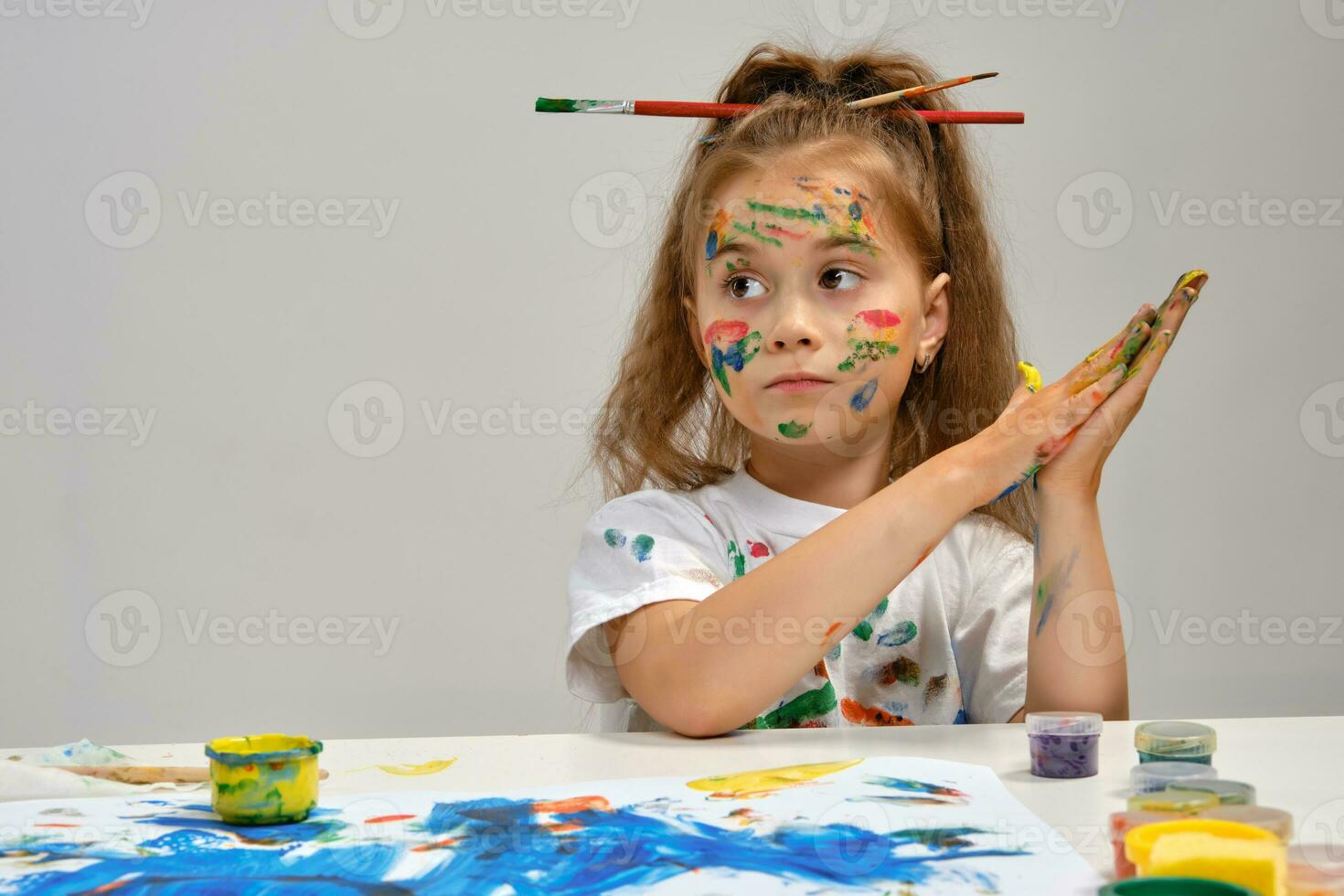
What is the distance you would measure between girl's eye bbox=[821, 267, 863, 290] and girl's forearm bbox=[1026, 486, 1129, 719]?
24cm

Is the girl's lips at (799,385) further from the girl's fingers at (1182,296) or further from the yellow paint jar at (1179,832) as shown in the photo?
the yellow paint jar at (1179,832)

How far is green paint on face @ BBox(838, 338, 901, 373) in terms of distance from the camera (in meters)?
1.13

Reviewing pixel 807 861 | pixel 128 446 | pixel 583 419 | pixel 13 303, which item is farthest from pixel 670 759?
pixel 13 303

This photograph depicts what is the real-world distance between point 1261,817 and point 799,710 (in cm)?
57

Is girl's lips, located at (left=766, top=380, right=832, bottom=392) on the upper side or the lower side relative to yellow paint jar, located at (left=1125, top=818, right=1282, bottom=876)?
upper

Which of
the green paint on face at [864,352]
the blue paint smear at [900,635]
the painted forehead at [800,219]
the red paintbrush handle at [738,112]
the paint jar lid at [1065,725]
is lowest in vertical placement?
the paint jar lid at [1065,725]

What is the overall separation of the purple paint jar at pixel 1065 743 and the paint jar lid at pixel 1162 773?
0.06 metres

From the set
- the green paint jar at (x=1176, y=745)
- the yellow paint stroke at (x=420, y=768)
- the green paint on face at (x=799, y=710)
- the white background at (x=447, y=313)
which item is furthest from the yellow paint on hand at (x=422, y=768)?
the white background at (x=447, y=313)

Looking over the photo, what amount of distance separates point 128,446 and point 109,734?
434 millimetres

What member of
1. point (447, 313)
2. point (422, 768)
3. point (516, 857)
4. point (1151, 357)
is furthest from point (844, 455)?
point (447, 313)

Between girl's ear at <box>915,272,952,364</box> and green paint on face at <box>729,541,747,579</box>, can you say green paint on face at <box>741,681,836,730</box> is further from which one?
girl's ear at <box>915,272,952,364</box>

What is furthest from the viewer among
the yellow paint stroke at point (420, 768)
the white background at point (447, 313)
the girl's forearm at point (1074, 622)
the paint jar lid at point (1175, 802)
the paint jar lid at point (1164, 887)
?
the white background at point (447, 313)

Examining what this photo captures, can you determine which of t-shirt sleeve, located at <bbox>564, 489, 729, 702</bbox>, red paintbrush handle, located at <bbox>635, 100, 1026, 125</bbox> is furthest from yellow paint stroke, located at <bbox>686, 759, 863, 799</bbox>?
red paintbrush handle, located at <bbox>635, 100, 1026, 125</bbox>

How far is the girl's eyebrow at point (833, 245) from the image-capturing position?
1.13m
